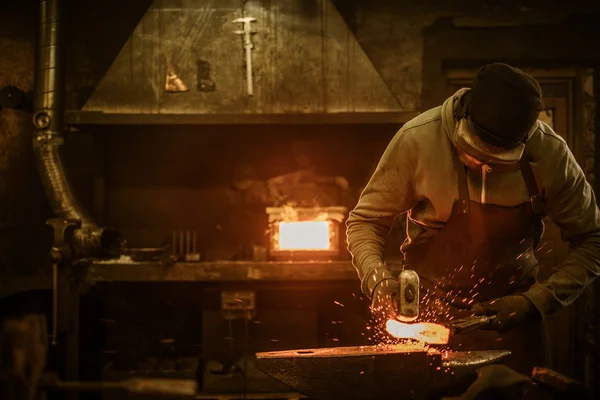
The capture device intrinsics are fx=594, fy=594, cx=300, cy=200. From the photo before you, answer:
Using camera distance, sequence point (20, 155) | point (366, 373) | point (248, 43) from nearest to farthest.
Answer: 1. point (366, 373)
2. point (248, 43)
3. point (20, 155)

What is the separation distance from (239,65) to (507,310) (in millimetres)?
2965

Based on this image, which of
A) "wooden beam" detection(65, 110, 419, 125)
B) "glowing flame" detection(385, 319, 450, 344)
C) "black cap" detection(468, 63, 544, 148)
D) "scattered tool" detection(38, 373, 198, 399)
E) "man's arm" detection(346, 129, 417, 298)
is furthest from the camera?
"wooden beam" detection(65, 110, 419, 125)

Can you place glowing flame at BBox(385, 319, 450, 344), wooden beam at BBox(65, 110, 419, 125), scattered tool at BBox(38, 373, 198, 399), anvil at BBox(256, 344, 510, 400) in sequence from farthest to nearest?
wooden beam at BBox(65, 110, 419, 125)
glowing flame at BBox(385, 319, 450, 344)
anvil at BBox(256, 344, 510, 400)
scattered tool at BBox(38, 373, 198, 399)

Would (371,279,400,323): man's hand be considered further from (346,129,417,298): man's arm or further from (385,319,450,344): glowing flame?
(346,129,417,298): man's arm

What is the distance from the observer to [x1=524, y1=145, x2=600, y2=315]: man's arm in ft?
9.55

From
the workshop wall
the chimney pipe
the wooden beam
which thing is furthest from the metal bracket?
the workshop wall

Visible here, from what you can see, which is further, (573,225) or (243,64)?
(243,64)

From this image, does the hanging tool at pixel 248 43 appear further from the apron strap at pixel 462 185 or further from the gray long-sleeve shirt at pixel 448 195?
the apron strap at pixel 462 185

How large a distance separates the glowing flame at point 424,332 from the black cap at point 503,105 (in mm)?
839

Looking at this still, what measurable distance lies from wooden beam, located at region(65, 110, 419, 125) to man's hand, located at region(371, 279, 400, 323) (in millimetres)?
2182

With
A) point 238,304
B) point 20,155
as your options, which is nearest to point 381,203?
point 238,304

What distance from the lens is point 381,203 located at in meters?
3.10

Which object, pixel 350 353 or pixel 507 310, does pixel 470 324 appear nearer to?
pixel 507 310

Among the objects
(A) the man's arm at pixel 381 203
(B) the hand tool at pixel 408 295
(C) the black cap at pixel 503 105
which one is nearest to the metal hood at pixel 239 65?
(A) the man's arm at pixel 381 203
